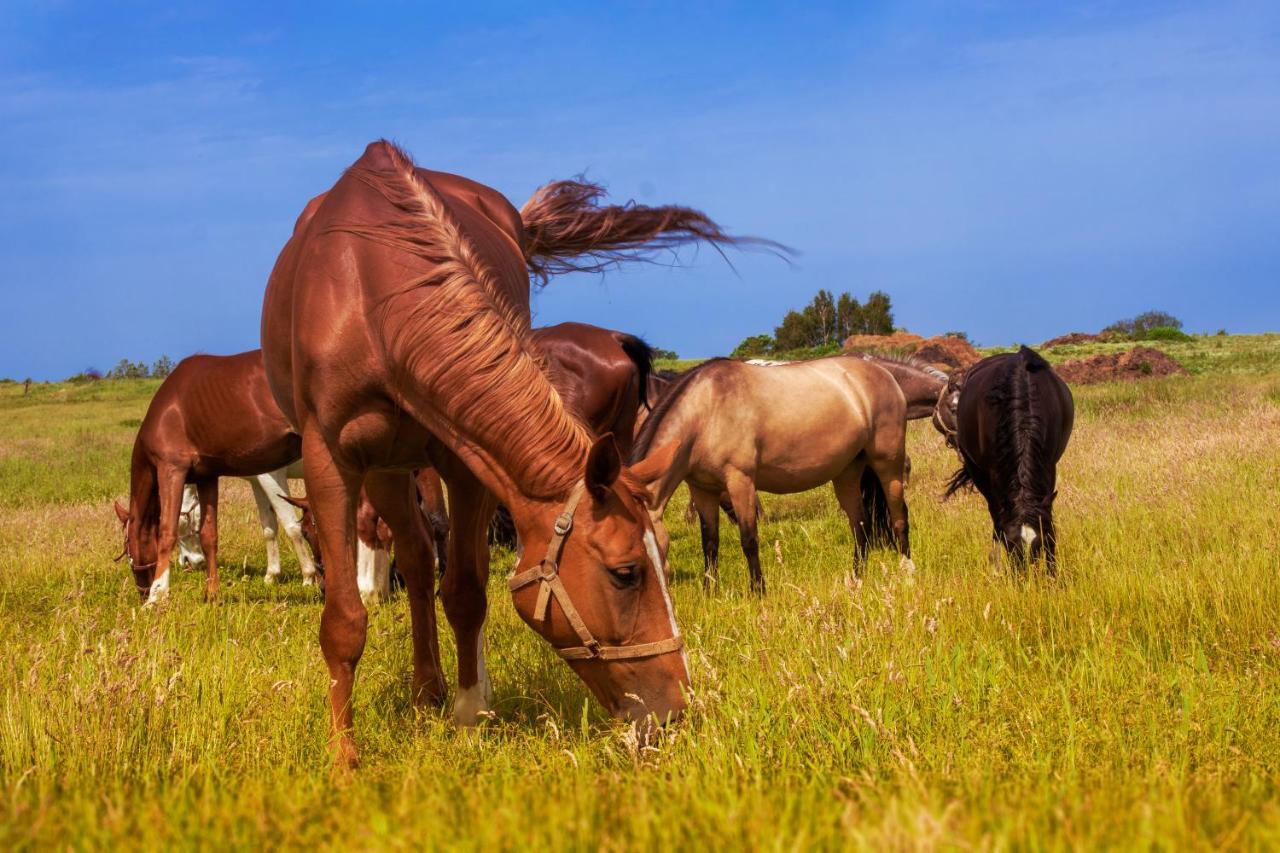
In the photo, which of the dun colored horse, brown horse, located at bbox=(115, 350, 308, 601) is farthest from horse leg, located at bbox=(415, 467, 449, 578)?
the dun colored horse

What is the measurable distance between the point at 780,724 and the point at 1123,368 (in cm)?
2867

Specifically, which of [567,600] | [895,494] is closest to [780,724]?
[567,600]

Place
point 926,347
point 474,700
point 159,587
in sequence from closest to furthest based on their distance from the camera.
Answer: point 474,700
point 159,587
point 926,347

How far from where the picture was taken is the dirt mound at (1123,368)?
2802 centimetres

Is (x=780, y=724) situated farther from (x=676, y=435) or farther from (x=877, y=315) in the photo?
(x=877, y=315)

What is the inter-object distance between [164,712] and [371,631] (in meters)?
2.74

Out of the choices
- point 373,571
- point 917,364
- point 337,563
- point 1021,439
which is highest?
point 917,364

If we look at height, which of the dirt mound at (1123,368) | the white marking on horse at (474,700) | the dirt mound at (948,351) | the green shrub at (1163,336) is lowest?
the white marking on horse at (474,700)

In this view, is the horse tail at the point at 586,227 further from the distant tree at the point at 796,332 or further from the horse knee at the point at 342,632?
the distant tree at the point at 796,332

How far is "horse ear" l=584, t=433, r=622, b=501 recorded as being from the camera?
3.24 metres

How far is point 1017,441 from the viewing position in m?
6.89

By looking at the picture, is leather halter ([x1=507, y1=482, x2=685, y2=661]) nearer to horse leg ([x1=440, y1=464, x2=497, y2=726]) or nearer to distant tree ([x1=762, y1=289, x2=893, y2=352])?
horse leg ([x1=440, y1=464, x2=497, y2=726])

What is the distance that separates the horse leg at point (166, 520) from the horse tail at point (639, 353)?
4379 millimetres

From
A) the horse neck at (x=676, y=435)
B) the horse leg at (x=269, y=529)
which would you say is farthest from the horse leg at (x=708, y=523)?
the horse leg at (x=269, y=529)
